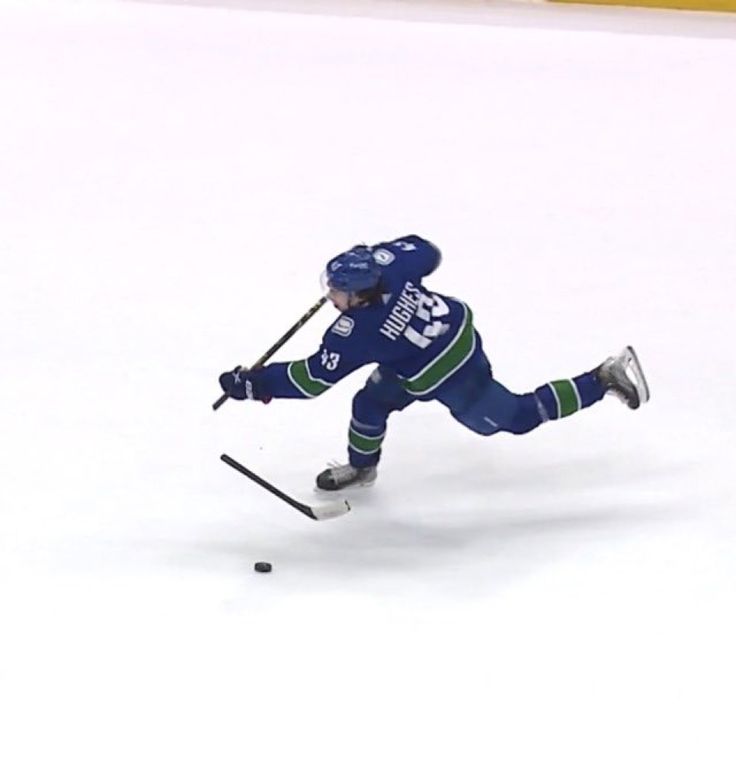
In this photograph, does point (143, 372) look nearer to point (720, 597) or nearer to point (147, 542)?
point (147, 542)

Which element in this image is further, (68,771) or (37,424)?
(37,424)

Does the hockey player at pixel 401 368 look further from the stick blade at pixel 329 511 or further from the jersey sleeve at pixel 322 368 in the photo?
the stick blade at pixel 329 511

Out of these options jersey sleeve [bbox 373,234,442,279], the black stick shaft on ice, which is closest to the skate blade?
jersey sleeve [bbox 373,234,442,279]

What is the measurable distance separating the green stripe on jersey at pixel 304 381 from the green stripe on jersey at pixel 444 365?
0.57 feet

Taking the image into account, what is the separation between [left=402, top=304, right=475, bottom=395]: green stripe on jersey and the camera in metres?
2.99

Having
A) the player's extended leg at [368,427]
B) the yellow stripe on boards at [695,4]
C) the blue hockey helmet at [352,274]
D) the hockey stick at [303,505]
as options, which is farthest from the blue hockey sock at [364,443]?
the yellow stripe on boards at [695,4]

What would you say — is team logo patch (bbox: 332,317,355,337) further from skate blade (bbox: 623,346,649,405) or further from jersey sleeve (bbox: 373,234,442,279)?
skate blade (bbox: 623,346,649,405)

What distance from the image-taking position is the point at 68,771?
237 centimetres

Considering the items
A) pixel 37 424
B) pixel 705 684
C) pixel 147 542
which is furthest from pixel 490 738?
pixel 37 424

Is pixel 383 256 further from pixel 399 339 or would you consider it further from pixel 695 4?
pixel 695 4

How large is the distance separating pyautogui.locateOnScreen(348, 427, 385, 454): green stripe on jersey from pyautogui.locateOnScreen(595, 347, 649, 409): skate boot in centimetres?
46

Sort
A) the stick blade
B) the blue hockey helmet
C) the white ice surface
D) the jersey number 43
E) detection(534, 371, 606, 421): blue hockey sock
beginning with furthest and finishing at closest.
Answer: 1. detection(534, 371, 606, 421): blue hockey sock
2. the stick blade
3. the jersey number 43
4. the blue hockey helmet
5. the white ice surface

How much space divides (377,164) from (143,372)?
151cm

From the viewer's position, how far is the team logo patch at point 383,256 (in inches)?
116
